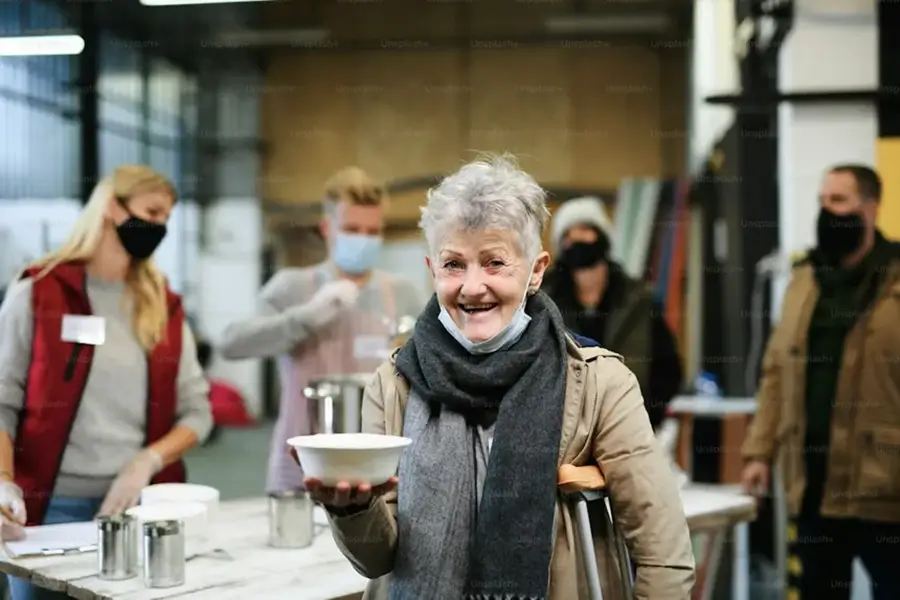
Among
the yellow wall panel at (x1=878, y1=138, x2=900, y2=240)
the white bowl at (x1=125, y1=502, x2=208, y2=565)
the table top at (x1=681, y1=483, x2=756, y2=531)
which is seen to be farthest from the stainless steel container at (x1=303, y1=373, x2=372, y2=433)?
the yellow wall panel at (x1=878, y1=138, x2=900, y2=240)

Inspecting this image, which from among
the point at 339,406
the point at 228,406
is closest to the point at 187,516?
the point at 339,406

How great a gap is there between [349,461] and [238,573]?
0.66m

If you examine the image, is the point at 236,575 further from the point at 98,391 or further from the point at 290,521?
the point at 98,391

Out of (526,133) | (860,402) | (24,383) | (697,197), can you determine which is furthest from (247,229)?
(860,402)

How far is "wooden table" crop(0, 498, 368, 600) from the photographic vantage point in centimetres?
156

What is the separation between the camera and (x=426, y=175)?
2.99 metres

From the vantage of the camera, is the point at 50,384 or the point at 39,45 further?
the point at 39,45

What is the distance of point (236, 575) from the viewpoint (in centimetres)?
167

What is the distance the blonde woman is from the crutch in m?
1.27

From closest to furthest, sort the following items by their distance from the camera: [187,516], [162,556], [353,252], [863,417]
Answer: [162,556]
[187,516]
[863,417]
[353,252]

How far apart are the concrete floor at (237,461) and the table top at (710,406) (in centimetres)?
133

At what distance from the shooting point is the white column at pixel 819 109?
2.71 m

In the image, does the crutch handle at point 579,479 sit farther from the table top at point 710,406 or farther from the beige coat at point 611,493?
the table top at point 710,406

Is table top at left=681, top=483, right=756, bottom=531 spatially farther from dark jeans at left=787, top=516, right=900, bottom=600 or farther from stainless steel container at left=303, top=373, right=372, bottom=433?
stainless steel container at left=303, top=373, right=372, bottom=433
